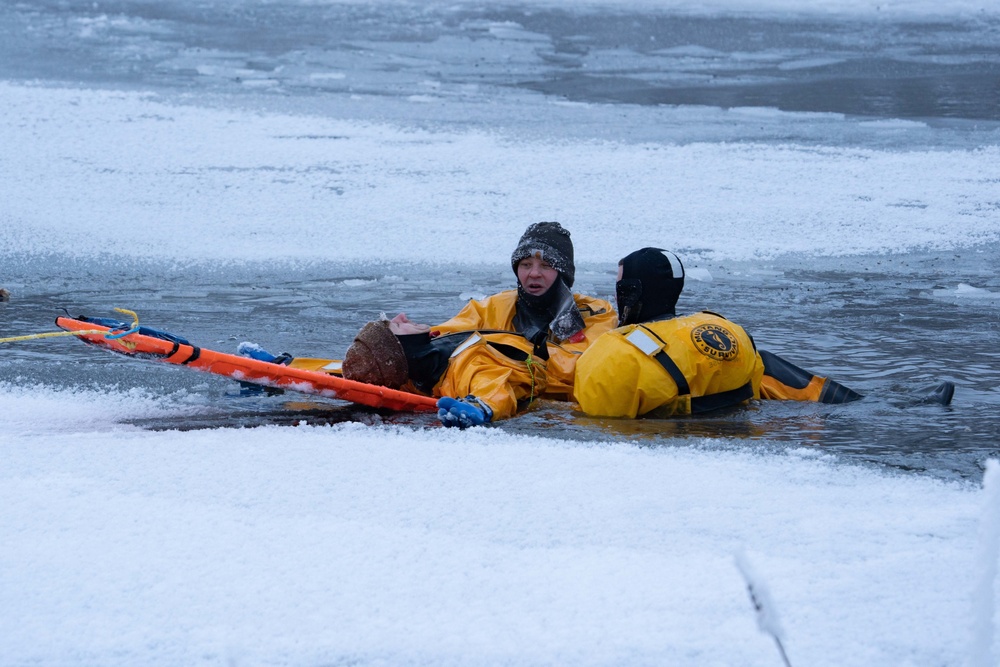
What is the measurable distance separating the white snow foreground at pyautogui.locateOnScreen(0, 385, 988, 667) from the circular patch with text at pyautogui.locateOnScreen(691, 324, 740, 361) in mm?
685

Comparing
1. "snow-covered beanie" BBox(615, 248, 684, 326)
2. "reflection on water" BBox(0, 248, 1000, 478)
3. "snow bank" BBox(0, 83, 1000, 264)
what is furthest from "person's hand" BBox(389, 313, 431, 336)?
"snow bank" BBox(0, 83, 1000, 264)

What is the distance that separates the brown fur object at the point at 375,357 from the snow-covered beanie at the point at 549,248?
2.51ft

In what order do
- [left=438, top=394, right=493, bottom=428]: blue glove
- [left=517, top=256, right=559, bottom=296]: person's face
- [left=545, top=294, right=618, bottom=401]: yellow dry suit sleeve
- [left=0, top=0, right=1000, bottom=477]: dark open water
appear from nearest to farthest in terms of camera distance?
[left=438, top=394, right=493, bottom=428]: blue glove < [left=0, top=0, right=1000, bottom=477]: dark open water < [left=545, top=294, right=618, bottom=401]: yellow dry suit sleeve < [left=517, top=256, right=559, bottom=296]: person's face

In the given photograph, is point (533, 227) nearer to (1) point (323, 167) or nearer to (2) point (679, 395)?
(2) point (679, 395)

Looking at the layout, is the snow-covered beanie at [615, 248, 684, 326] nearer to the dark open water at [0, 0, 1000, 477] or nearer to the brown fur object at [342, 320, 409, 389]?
the dark open water at [0, 0, 1000, 477]

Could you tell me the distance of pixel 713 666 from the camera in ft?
7.46

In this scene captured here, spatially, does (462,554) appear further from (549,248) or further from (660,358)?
(549,248)

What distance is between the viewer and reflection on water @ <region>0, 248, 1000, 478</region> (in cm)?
427

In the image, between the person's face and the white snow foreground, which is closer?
the white snow foreground

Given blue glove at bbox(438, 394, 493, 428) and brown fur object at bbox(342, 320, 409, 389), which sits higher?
brown fur object at bbox(342, 320, 409, 389)

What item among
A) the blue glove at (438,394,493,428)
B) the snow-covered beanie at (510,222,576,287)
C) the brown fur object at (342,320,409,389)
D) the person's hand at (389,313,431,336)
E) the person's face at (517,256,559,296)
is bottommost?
the blue glove at (438,394,493,428)

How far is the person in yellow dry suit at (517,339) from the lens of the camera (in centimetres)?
468

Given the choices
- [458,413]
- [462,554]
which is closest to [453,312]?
[458,413]

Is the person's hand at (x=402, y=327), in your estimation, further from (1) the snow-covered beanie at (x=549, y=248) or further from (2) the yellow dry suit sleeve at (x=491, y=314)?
(1) the snow-covered beanie at (x=549, y=248)
